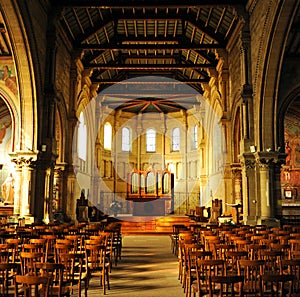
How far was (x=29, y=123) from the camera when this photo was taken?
767 inches

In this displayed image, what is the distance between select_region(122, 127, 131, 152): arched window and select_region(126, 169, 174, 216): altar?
5328mm

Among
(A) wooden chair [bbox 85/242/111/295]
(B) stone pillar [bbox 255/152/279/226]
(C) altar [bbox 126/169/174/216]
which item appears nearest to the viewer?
(A) wooden chair [bbox 85/242/111/295]

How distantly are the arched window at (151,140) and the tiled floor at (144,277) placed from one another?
92.8ft

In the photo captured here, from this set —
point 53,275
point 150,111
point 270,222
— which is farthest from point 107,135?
point 53,275

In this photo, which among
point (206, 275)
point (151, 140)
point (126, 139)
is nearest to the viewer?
point (206, 275)

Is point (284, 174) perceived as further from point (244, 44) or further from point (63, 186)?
point (63, 186)

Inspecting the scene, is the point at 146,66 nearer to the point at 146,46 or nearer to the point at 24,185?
the point at 146,46

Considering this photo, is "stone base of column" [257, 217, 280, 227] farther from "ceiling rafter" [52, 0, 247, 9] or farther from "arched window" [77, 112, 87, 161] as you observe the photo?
"arched window" [77, 112, 87, 161]

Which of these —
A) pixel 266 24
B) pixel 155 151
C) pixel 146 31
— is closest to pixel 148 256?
pixel 266 24

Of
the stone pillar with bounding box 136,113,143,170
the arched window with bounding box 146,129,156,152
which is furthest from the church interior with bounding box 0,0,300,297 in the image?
the arched window with bounding box 146,129,156,152

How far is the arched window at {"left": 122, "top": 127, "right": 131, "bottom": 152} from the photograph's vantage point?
142 ft

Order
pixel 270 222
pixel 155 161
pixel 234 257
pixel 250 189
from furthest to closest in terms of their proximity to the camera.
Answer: pixel 155 161
pixel 250 189
pixel 270 222
pixel 234 257

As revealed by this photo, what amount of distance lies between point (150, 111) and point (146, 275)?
34.2 meters

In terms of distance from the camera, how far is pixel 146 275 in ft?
34.6
